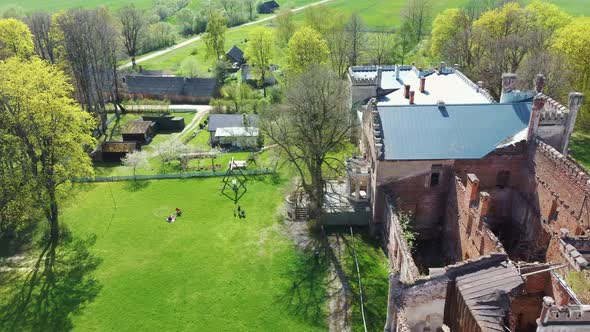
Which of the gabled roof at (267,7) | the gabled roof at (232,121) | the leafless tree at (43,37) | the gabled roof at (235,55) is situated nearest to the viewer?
the gabled roof at (232,121)

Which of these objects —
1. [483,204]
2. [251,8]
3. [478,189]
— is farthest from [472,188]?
[251,8]

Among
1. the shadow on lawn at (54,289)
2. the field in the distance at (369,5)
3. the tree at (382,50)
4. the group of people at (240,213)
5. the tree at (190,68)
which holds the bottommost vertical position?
the shadow on lawn at (54,289)

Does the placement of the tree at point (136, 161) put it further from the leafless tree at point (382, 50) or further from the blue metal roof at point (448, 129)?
the leafless tree at point (382, 50)

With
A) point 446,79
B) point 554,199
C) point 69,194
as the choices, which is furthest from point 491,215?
point 69,194

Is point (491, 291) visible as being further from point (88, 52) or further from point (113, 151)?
point (88, 52)

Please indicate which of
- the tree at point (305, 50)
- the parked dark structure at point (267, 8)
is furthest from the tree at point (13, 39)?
the parked dark structure at point (267, 8)

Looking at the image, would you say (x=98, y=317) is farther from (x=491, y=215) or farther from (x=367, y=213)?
(x=491, y=215)
